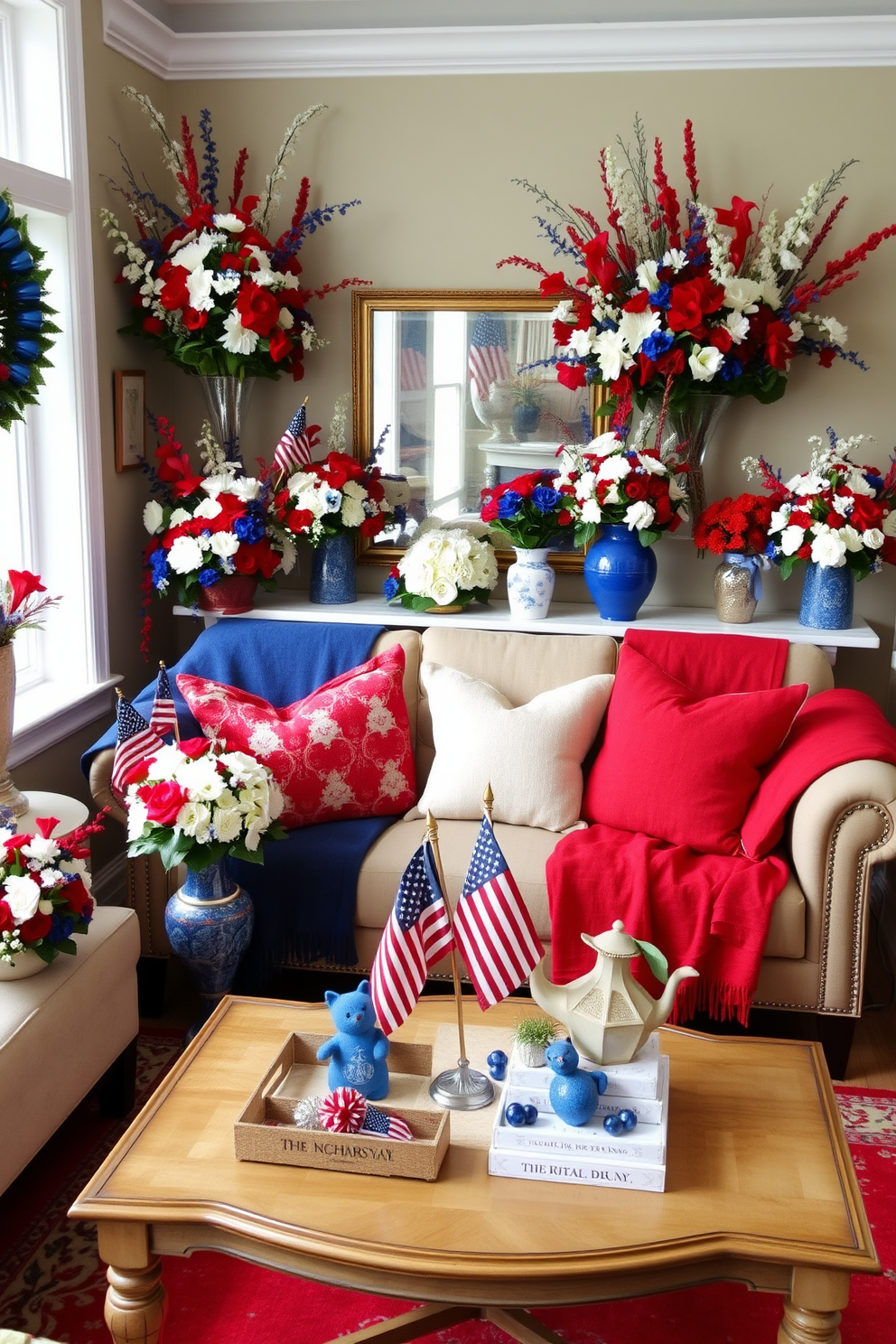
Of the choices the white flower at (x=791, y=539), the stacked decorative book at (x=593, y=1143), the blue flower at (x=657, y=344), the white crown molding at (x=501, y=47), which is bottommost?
the stacked decorative book at (x=593, y=1143)

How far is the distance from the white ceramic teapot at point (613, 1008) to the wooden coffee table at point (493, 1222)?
16 centimetres

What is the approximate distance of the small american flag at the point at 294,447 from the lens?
3.59 meters

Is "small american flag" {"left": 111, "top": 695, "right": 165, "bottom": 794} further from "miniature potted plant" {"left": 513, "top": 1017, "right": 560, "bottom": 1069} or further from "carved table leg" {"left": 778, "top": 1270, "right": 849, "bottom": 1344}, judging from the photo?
"carved table leg" {"left": 778, "top": 1270, "right": 849, "bottom": 1344}

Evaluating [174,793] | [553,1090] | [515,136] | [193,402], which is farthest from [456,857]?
[515,136]

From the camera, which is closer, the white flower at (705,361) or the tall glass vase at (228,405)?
the white flower at (705,361)

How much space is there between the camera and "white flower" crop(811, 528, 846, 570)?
3.23 meters

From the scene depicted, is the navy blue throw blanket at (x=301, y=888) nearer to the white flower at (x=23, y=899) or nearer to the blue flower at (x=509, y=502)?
the white flower at (x=23, y=899)

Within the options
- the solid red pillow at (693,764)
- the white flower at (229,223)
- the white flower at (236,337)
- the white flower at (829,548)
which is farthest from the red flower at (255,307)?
the white flower at (829,548)

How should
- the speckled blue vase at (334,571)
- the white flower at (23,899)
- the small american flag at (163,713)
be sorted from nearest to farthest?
the white flower at (23,899)
the small american flag at (163,713)
the speckled blue vase at (334,571)

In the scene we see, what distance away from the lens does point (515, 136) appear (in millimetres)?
3619

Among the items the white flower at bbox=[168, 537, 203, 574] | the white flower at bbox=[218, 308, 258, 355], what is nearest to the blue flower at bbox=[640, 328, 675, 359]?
the white flower at bbox=[218, 308, 258, 355]

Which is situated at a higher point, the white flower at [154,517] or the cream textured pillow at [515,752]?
the white flower at [154,517]

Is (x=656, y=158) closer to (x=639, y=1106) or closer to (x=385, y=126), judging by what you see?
(x=385, y=126)

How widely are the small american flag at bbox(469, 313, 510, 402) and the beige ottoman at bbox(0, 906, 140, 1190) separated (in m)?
2.06
